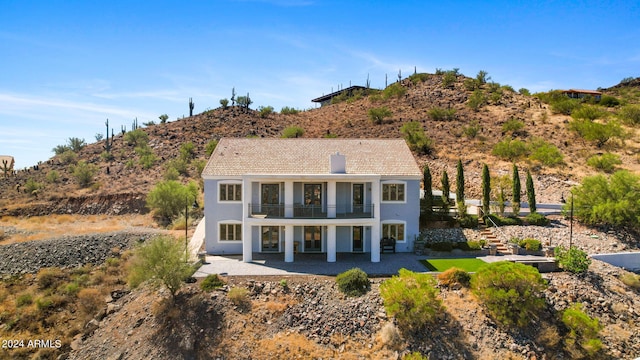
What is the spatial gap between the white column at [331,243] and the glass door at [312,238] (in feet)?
6.32

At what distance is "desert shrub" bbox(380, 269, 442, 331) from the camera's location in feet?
54.7

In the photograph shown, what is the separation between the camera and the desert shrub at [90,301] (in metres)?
21.4

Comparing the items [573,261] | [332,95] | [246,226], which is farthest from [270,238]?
[332,95]

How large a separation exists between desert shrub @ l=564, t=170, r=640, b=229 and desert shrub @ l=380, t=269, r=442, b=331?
16.8 metres

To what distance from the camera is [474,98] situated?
221 feet

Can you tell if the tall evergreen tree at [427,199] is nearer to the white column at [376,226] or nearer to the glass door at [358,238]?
the glass door at [358,238]

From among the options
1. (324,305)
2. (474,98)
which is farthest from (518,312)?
(474,98)

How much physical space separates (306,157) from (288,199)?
460cm

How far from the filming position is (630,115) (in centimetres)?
5656

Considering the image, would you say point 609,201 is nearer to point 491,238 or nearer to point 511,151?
point 491,238

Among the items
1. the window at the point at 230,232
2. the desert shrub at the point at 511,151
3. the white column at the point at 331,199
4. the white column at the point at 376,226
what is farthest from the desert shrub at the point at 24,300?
the desert shrub at the point at 511,151

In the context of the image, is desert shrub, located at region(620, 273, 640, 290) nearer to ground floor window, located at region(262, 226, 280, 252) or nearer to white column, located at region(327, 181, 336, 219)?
white column, located at region(327, 181, 336, 219)

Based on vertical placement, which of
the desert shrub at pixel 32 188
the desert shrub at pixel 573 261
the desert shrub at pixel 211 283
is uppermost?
the desert shrub at pixel 32 188

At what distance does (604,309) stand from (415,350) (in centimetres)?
1020
